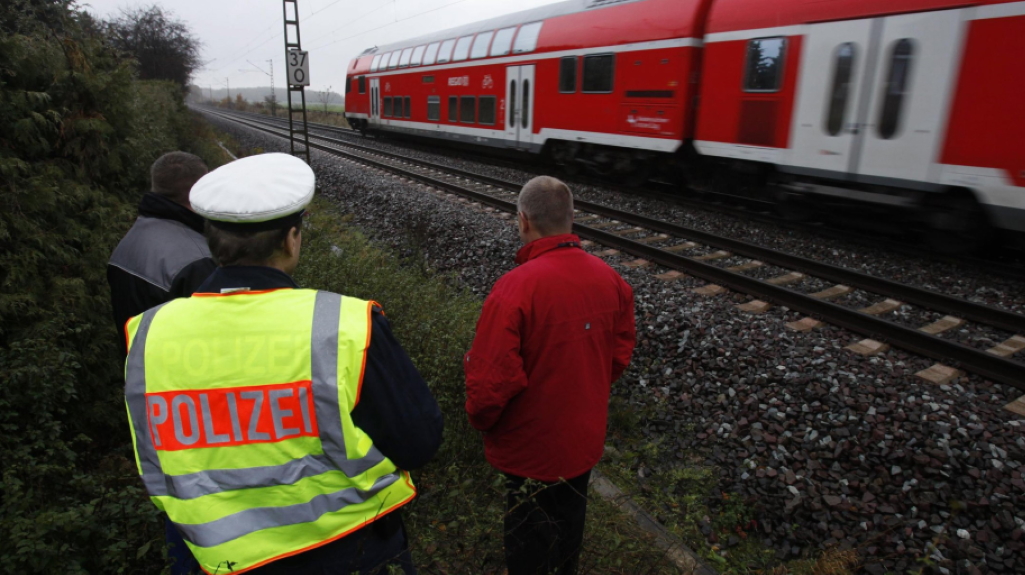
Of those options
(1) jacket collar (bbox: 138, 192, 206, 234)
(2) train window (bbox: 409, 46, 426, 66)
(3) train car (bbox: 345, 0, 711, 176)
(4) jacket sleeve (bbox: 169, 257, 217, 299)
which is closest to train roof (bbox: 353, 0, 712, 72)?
(3) train car (bbox: 345, 0, 711, 176)

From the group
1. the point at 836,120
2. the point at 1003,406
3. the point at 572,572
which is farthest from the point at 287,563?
the point at 836,120

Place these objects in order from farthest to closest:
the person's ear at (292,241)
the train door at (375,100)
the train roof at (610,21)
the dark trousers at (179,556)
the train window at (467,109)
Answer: the train door at (375,100) < the train window at (467,109) < the train roof at (610,21) < the dark trousers at (179,556) < the person's ear at (292,241)

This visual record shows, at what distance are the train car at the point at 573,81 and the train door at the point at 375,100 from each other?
3.85 m

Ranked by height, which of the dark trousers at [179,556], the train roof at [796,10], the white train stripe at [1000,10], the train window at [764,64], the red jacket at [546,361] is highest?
the train roof at [796,10]

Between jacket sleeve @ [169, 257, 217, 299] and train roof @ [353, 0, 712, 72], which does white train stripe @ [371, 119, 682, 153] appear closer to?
train roof @ [353, 0, 712, 72]

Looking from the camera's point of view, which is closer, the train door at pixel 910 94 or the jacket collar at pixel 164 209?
the jacket collar at pixel 164 209

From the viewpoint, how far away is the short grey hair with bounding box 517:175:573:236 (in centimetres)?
259

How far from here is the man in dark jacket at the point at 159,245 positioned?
8.99ft

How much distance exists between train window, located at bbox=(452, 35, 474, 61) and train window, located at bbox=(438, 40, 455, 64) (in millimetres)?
304

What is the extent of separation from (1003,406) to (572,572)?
3.55m

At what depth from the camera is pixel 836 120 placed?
7996 mm

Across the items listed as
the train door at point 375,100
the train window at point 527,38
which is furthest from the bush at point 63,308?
the train door at point 375,100

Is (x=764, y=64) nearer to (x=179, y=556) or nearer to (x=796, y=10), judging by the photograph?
(x=796, y=10)

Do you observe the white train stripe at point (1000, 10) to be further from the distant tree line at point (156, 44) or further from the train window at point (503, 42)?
the distant tree line at point (156, 44)
